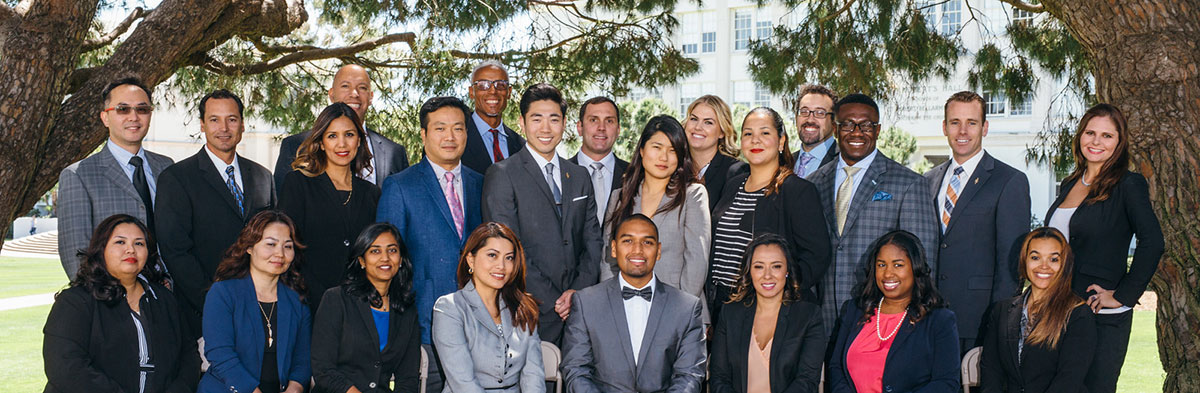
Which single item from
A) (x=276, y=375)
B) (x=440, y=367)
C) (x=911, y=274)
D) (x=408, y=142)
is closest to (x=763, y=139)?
(x=911, y=274)

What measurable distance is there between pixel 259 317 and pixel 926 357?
2795 millimetres

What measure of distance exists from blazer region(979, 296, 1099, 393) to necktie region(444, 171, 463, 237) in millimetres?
2363

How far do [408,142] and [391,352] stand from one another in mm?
5196

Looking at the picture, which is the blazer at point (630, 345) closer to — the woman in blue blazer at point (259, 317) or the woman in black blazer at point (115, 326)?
the woman in blue blazer at point (259, 317)

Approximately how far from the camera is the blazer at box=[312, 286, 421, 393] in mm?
3883

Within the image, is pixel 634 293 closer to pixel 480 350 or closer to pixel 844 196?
pixel 480 350

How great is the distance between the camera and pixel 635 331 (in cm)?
395

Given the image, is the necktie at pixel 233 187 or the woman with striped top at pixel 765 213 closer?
the woman with striped top at pixel 765 213

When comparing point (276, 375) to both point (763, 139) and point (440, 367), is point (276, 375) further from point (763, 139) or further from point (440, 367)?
point (763, 139)

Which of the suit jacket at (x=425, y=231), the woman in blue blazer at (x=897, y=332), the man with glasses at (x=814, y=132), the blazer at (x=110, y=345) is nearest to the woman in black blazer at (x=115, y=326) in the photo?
the blazer at (x=110, y=345)

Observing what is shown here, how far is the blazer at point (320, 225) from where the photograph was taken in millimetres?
4129

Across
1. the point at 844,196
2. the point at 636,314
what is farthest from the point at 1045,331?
the point at 636,314

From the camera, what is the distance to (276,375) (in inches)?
156

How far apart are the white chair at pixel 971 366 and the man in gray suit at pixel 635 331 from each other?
109cm
